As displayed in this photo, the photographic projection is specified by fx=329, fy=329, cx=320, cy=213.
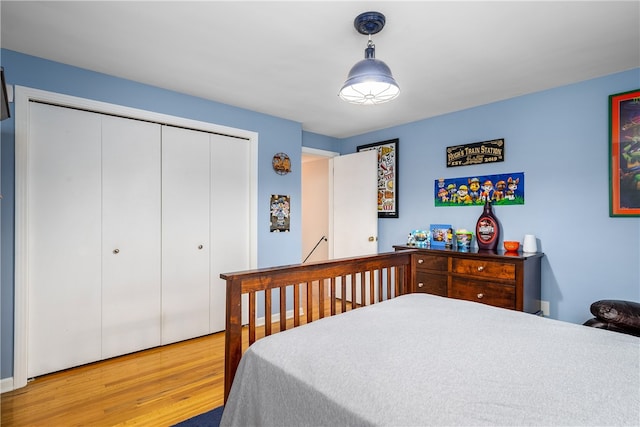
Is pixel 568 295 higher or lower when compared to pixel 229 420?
higher

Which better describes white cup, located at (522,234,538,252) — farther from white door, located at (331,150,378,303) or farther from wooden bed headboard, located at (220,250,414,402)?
white door, located at (331,150,378,303)

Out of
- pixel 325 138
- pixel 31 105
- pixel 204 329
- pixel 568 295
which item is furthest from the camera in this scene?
pixel 325 138

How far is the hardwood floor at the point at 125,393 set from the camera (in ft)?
6.60

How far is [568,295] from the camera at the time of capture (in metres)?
2.87

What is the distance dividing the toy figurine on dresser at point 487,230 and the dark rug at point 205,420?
2708mm

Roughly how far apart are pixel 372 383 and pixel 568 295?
2.70 metres

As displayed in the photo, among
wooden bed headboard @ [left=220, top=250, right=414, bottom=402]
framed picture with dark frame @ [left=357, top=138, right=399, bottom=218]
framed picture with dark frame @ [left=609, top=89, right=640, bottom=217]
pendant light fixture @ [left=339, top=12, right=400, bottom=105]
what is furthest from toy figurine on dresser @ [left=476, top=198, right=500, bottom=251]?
pendant light fixture @ [left=339, top=12, right=400, bottom=105]

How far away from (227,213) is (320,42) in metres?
2.02

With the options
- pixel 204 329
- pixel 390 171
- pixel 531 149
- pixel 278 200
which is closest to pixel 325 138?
pixel 390 171

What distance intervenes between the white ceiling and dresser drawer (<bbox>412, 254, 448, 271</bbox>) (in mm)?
1573

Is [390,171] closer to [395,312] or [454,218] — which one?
[454,218]

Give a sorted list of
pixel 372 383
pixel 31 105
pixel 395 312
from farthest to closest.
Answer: pixel 31 105, pixel 395 312, pixel 372 383

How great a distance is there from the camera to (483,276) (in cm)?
291

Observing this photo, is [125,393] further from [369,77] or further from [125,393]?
[369,77]
